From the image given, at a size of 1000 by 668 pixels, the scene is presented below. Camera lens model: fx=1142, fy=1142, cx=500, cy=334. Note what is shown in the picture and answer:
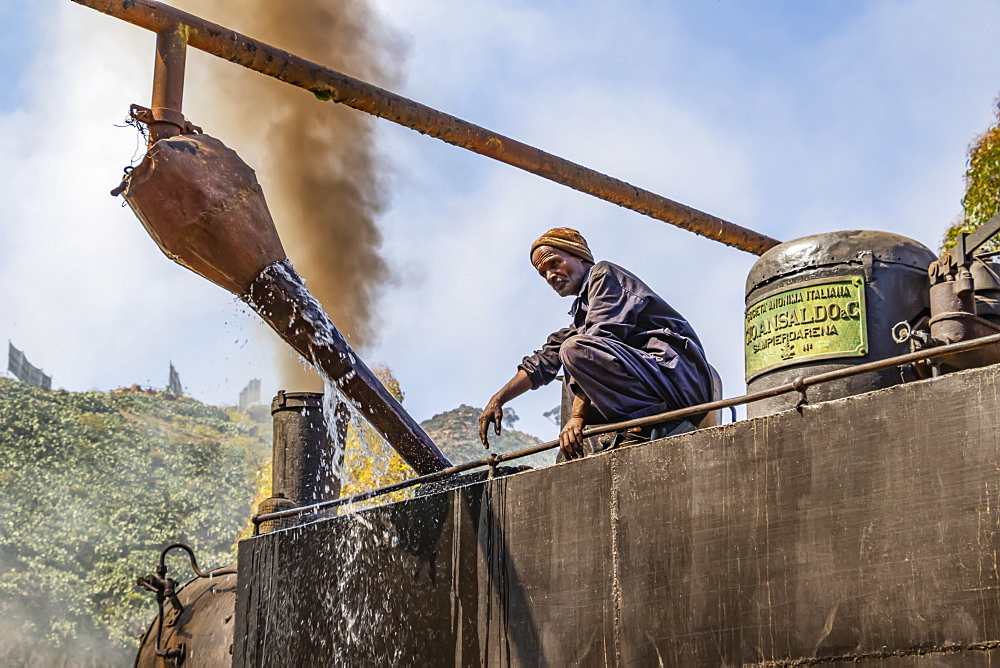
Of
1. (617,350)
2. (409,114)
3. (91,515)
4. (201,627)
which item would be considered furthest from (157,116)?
(91,515)

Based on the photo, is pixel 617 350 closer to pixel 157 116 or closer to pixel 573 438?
pixel 573 438

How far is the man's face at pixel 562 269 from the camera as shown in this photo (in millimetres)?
5570

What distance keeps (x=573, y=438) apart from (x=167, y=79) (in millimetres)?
3243

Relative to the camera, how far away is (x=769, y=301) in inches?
225

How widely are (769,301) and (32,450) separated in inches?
1225

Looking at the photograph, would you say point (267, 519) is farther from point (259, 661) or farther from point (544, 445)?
point (544, 445)

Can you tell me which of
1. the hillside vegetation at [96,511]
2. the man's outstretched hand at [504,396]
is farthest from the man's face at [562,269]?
the hillside vegetation at [96,511]

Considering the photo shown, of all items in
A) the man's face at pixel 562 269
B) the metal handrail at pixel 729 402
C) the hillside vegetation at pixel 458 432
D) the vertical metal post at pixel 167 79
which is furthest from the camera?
the hillside vegetation at pixel 458 432

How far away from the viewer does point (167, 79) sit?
6.46 meters

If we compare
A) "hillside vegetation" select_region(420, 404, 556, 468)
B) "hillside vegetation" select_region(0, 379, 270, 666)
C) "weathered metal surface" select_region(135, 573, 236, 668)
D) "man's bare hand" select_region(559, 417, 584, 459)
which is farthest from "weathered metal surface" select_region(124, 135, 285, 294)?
"hillside vegetation" select_region(420, 404, 556, 468)

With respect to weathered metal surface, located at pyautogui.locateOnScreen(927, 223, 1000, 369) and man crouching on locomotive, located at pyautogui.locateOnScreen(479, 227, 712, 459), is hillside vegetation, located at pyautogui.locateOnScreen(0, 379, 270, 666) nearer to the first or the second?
man crouching on locomotive, located at pyautogui.locateOnScreen(479, 227, 712, 459)

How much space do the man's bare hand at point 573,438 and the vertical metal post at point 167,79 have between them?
2988 millimetres

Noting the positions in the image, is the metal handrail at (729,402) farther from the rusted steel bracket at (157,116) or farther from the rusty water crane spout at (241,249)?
the rusted steel bracket at (157,116)

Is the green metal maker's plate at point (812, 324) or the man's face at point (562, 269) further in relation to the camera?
the man's face at point (562, 269)
